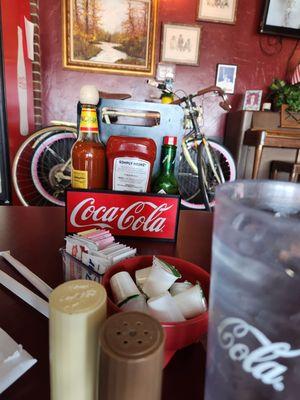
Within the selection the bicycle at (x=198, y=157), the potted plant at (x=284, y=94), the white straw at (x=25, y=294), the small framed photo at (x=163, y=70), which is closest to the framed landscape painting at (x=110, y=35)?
the small framed photo at (x=163, y=70)

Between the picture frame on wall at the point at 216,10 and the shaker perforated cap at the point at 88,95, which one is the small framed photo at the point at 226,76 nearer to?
the picture frame on wall at the point at 216,10

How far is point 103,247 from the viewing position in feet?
1.18

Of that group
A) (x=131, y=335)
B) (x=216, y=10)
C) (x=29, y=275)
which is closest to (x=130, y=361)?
(x=131, y=335)

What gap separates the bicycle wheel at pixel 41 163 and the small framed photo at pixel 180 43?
1.07m

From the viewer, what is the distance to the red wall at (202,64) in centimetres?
228

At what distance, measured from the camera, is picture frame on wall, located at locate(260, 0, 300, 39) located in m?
2.30

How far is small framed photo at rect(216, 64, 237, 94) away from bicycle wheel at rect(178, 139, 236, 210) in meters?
0.65

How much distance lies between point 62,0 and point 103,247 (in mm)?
2457

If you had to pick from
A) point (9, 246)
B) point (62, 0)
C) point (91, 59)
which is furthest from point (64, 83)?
point (9, 246)

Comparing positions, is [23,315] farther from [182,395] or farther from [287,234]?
[287,234]

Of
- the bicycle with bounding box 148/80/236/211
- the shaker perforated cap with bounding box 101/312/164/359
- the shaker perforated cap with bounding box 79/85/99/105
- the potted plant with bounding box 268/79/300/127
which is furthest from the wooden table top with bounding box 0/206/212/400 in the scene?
the potted plant with bounding box 268/79/300/127

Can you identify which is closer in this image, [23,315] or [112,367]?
[112,367]

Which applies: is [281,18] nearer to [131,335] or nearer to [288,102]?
[288,102]

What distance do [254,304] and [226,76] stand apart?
2.66m
